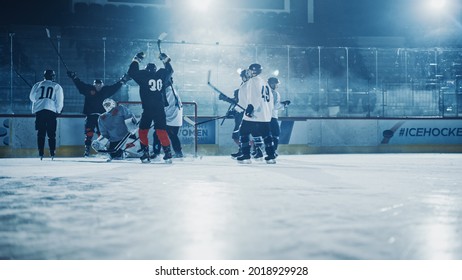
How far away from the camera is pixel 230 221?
2.45m

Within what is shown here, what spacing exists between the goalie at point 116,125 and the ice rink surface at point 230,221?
151 inches

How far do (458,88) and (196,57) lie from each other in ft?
22.6

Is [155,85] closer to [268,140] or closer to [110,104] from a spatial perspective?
[110,104]

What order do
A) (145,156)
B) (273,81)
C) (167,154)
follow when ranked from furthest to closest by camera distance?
1. (273,81)
2. (145,156)
3. (167,154)

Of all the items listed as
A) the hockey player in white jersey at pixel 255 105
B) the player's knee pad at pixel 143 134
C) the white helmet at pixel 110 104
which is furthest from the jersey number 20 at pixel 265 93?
the white helmet at pixel 110 104

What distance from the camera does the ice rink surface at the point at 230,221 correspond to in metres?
1.85

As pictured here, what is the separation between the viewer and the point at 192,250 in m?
1.86

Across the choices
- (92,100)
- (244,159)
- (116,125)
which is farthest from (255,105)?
(92,100)

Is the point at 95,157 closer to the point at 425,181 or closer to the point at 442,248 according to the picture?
the point at 425,181

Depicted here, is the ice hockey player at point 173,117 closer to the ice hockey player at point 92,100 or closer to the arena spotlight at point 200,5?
the ice hockey player at point 92,100

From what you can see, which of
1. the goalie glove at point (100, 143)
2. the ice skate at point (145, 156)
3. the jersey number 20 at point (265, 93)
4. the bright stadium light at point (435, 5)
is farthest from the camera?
the bright stadium light at point (435, 5)

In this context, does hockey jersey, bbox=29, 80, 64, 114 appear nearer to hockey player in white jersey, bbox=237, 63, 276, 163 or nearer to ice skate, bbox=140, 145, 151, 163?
ice skate, bbox=140, 145, 151, 163

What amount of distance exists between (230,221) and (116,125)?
19.6 ft

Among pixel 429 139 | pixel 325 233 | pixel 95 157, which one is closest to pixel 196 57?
pixel 95 157
